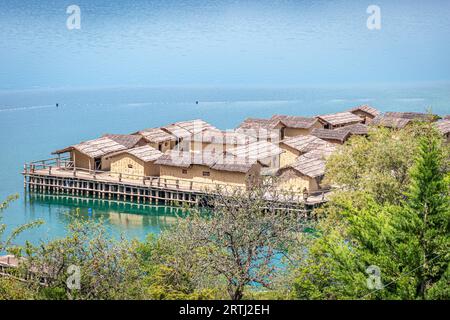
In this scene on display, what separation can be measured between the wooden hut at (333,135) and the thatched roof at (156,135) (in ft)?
32.0

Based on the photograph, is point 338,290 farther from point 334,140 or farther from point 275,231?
point 334,140

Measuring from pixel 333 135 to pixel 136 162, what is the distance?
1331 centimetres

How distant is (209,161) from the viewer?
36.0 metres

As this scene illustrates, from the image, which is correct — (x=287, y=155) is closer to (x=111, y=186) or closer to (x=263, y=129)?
(x=263, y=129)

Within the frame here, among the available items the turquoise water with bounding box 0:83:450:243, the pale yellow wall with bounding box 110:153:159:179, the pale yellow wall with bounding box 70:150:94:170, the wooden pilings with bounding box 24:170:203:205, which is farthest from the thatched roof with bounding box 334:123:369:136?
the pale yellow wall with bounding box 70:150:94:170

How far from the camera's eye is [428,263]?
44.1 ft

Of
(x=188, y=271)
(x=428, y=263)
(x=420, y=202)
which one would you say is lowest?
(x=188, y=271)

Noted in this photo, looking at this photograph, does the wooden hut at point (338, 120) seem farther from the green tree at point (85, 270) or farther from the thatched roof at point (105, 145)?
the green tree at point (85, 270)

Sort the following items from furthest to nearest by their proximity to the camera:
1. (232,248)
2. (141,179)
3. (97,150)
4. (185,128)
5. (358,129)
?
(185,128), (358,129), (97,150), (141,179), (232,248)

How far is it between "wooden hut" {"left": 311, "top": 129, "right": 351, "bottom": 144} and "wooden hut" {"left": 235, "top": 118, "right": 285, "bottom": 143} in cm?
283

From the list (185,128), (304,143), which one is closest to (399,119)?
(304,143)

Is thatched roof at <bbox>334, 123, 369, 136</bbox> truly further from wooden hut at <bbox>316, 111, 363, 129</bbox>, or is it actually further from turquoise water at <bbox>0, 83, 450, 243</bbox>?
turquoise water at <bbox>0, 83, 450, 243</bbox>
